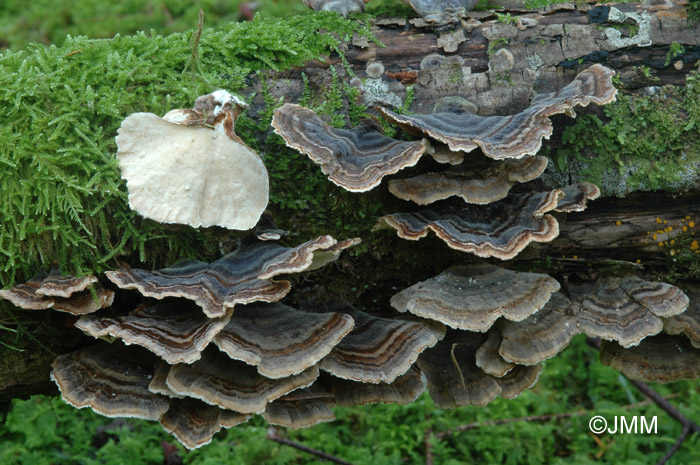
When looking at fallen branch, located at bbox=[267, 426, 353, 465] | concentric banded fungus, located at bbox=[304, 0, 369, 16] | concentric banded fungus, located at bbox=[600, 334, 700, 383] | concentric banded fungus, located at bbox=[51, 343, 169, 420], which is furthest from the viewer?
fallen branch, located at bbox=[267, 426, 353, 465]

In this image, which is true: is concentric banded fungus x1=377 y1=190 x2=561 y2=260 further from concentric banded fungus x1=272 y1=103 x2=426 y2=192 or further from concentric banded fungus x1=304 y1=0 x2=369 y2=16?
concentric banded fungus x1=304 y1=0 x2=369 y2=16

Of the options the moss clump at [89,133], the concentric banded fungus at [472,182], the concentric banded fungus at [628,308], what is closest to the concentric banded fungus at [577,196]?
the concentric banded fungus at [472,182]

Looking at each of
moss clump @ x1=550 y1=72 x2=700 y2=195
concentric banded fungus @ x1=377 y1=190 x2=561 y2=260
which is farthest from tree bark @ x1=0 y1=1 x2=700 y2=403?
concentric banded fungus @ x1=377 y1=190 x2=561 y2=260

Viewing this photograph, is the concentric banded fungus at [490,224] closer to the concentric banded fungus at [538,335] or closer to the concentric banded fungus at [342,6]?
the concentric banded fungus at [538,335]

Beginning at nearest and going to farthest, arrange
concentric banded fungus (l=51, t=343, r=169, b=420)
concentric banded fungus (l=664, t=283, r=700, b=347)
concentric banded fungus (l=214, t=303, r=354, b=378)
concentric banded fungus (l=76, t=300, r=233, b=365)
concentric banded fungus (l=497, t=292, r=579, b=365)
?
concentric banded fungus (l=76, t=300, r=233, b=365) < concentric banded fungus (l=214, t=303, r=354, b=378) < concentric banded fungus (l=51, t=343, r=169, b=420) < concentric banded fungus (l=497, t=292, r=579, b=365) < concentric banded fungus (l=664, t=283, r=700, b=347)

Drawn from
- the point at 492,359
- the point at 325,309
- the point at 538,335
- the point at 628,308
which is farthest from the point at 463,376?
the point at 628,308

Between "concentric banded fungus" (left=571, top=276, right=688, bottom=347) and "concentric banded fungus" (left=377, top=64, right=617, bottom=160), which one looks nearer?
"concentric banded fungus" (left=377, top=64, right=617, bottom=160)

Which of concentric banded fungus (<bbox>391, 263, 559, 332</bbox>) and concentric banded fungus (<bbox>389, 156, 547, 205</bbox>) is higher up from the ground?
concentric banded fungus (<bbox>389, 156, 547, 205</bbox>)

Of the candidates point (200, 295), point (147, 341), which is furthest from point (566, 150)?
point (147, 341)
